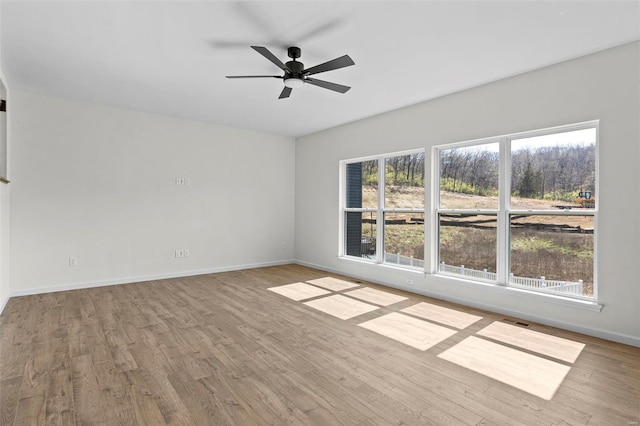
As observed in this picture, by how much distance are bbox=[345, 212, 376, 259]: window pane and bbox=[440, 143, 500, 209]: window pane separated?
1.46m

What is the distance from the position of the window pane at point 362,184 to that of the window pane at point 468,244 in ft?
4.71

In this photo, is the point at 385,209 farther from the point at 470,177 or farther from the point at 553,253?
the point at 553,253

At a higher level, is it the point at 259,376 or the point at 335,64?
the point at 335,64

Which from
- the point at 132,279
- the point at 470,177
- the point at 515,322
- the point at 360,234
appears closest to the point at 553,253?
the point at 515,322

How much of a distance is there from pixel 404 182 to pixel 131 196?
447 cm

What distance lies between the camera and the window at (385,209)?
5.09 meters

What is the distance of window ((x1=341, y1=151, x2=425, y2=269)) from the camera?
5.09 metres

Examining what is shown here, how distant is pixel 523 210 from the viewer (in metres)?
3.91

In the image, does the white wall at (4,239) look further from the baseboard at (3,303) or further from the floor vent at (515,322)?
the floor vent at (515,322)

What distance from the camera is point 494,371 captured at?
256cm

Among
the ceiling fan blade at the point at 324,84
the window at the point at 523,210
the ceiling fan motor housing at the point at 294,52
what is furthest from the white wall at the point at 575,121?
the ceiling fan motor housing at the point at 294,52

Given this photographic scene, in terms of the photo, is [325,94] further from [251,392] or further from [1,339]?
[1,339]

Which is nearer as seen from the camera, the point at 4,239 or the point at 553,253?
the point at 553,253

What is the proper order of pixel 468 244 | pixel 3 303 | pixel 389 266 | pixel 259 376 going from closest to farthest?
pixel 259 376, pixel 3 303, pixel 468 244, pixel 389 266
